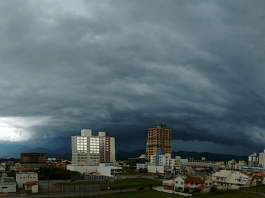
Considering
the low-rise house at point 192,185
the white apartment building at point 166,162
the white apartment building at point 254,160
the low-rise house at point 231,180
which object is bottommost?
the white apartment building at point 254,160

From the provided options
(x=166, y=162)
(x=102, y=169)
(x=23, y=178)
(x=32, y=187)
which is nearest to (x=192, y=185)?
(x=32, y=187)

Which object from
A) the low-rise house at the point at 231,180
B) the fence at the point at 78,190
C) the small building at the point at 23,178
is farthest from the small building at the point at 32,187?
the low-rise house at the point at 231,180

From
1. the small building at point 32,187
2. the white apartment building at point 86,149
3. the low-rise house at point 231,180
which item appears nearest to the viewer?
the small building at point 32,187

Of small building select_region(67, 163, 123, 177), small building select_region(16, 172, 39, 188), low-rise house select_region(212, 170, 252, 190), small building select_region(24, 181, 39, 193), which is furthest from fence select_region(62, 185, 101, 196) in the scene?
small building select_region(67, 163, 123, 177)

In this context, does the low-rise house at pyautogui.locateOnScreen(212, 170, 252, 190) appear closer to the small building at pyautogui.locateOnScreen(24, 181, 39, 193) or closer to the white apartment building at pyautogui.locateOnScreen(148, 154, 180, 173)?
the small building at pyautogui.locateOnScreen(24, 181, 39, 193)

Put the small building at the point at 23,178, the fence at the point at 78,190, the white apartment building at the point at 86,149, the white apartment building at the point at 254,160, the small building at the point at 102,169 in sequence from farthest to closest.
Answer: the white apartment building at the point at 254,160
the white apartment building at the point at 86,149
the small building at the point at 102,169
the small building at the point at 23,178
the fence at the point at 78,190

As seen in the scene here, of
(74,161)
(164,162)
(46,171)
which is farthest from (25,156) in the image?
(164,162)

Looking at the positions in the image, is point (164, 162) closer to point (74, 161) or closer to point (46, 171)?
point (74, 161)

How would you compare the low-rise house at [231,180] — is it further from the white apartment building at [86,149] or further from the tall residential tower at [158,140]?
the tall residential tower at [158,140]
